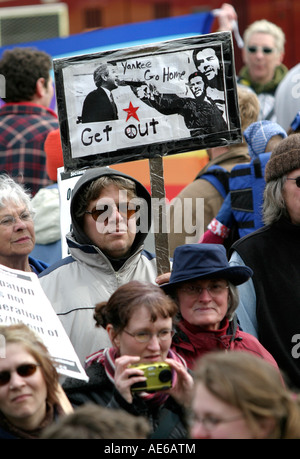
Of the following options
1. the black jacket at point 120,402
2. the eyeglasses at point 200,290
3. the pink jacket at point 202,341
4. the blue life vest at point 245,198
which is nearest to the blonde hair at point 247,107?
the blue life vest at point 245,198

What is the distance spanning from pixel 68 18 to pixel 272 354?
771 cm

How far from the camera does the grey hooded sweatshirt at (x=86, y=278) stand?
14.2ft

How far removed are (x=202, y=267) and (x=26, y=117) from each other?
2.86m

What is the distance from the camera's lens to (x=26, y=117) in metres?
6.71

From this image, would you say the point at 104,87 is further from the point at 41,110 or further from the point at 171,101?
the point at 41,110

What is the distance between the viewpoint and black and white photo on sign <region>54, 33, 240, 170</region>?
4.61 metres

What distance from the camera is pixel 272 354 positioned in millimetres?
4602

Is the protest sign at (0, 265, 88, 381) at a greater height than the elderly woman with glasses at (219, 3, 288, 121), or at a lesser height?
lesser

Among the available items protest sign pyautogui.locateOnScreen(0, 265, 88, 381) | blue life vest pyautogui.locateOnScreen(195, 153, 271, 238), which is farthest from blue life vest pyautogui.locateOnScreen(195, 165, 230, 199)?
protest sign pyautogui.locateOnScreen(0, 265, 88, 381)

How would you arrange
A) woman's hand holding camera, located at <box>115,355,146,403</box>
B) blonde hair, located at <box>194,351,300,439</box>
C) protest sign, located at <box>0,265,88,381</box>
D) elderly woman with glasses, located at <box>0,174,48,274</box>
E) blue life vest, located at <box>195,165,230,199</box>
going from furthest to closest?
blue life vest, located at <box>195,165,230,199</box> < elderly woman with glasses, located at <box>0,174,48,274</box> < protest sign, located at <box>0,265,88,381</box> < woman's hand holding camera, located at <box>115,355,146,403</box> < blonde hair, located at <box>194,351,300,439</box>

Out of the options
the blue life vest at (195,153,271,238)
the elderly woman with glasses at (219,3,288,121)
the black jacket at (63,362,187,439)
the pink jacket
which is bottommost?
the black jacket at (63,362,187,439)

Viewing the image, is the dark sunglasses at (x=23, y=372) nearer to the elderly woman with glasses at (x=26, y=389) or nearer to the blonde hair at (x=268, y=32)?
the elderly woman with glasses at (x=26, y=389)

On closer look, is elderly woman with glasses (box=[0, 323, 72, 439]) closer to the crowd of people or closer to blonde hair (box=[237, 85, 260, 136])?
the crowd of people
